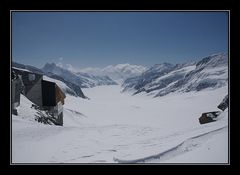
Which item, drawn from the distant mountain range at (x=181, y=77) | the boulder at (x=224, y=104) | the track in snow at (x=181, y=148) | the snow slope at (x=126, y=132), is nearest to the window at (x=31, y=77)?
the snow slope at (x=126, y=132)

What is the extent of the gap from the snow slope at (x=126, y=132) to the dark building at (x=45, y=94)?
0.14 m

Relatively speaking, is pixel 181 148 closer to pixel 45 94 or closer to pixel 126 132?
pixel 126 132

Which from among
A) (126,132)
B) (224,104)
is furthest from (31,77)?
(224,104)

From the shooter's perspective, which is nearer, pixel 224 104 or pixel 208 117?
pixel 224 104

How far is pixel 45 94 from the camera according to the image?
4770 mm

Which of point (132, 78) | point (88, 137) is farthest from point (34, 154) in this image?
point (132, 78)

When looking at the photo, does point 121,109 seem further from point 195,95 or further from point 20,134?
point 20,134

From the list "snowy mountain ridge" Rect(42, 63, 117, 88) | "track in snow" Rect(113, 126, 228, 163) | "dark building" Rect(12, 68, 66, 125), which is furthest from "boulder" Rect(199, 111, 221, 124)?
"dark building" Rect(12, 68, 66, 125)

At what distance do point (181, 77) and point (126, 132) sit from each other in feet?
4.27

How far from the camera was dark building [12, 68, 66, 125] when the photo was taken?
14.6 ft

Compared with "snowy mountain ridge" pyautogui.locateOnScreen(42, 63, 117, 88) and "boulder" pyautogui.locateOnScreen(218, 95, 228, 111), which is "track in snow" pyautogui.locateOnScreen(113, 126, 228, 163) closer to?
"boulder" pyautogui.locateOnScreen(218, 95, 228, 111)

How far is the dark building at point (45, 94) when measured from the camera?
4.45m
